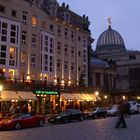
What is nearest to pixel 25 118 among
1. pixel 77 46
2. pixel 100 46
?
pixel 77 46

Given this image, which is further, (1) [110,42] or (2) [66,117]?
(1) [110,42]

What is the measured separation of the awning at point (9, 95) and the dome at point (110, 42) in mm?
88481

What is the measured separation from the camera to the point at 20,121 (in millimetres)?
32281

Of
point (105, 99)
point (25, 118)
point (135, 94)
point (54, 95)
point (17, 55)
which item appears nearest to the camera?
point (25, 118)

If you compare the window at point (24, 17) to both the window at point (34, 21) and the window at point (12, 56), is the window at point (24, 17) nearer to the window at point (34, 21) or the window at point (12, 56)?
the window at point (34, 21)

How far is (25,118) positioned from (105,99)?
52.5m

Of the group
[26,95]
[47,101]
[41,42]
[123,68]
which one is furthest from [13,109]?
[123,68]

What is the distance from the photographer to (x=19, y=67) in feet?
177

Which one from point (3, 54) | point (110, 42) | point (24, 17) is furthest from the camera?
point (110, 42)

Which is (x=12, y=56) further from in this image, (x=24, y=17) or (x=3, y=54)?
(x=24, y=17)

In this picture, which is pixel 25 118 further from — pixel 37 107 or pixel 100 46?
pixel 100 46

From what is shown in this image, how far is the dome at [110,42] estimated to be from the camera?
445 ft

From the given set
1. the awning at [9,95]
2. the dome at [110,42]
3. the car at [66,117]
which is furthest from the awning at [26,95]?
the dome at [110,42]

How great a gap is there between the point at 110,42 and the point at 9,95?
94.4 meters
